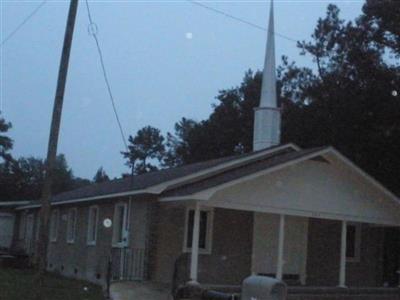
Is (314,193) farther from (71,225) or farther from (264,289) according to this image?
(264,289)

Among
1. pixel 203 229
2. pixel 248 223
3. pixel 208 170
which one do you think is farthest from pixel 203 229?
pixel 208 170

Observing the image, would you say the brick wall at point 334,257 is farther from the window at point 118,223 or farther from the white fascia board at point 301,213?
the window at point 118,223

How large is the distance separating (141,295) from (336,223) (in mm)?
9992

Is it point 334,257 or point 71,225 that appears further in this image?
point 71,225

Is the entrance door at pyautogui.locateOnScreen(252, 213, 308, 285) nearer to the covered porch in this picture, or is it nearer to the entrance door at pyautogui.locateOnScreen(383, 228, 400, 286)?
the covered porch

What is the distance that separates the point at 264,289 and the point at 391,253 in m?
21.6

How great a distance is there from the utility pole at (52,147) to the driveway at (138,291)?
9.88ft

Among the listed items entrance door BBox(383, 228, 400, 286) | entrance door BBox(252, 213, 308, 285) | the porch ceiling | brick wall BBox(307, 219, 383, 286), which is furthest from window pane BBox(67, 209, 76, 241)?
entrance door BBox(383, 228, 400, 286)

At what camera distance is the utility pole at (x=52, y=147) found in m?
13.6

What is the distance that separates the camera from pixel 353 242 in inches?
993

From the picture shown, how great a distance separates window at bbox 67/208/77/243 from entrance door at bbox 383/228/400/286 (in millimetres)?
13288

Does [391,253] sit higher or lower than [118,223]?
lower

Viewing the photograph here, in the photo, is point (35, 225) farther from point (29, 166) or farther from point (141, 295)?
point (29, 166)

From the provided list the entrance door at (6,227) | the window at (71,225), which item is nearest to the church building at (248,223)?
the window at (71,225)
